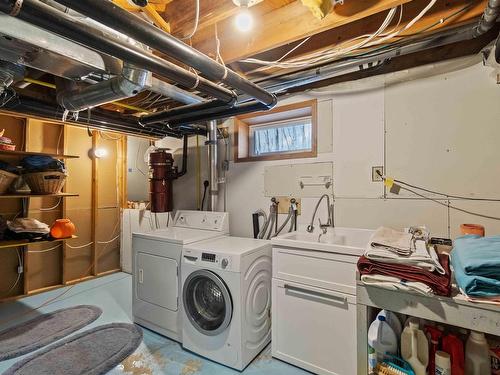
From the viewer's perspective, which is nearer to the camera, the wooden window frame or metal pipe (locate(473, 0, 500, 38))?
metal pipe (locate(473, 0, 500, 38))

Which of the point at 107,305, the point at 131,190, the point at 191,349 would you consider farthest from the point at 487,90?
the point at 131,190

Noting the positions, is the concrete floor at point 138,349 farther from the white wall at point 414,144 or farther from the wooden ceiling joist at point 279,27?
the wooden ceiling joist at point 279,27

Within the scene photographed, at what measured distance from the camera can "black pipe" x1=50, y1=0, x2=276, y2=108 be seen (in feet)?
3.04

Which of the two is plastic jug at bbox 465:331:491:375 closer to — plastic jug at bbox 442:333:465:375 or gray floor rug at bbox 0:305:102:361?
plastic jug at bbox 442:333:465:375

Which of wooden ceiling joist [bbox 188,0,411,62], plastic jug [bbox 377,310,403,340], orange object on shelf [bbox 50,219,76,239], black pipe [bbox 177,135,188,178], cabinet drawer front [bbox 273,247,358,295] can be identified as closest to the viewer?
plastic jug [bbox 377,310,403,340]

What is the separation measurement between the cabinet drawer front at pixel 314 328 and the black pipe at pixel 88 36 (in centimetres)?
169

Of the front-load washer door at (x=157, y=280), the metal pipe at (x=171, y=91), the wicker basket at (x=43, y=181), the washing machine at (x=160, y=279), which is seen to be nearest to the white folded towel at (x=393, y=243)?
the washing machine at (x=160, y=279)

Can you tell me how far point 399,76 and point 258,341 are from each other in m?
2.47

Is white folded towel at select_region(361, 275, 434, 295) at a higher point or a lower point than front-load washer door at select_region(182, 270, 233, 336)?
higher

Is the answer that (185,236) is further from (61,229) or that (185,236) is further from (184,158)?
(61,229)

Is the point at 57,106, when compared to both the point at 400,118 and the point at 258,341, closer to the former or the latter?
the point at 258,341

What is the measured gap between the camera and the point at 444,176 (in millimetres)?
1873

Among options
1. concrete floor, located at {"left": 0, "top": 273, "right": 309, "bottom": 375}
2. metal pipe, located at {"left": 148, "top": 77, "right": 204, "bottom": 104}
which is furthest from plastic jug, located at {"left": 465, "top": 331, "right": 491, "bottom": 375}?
metal pipe, located at {"left": 148, "top": 77, "right": 204, "bottom": 104}

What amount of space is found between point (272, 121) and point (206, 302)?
2.01m
